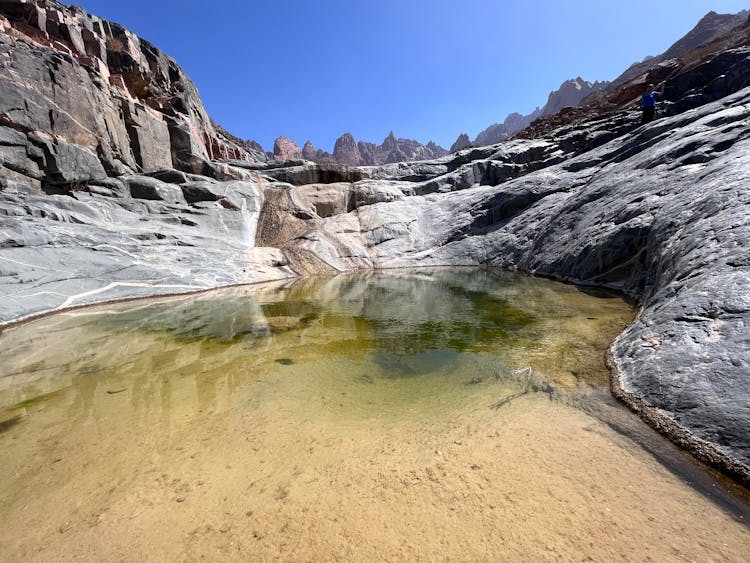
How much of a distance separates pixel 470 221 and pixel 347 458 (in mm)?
26546

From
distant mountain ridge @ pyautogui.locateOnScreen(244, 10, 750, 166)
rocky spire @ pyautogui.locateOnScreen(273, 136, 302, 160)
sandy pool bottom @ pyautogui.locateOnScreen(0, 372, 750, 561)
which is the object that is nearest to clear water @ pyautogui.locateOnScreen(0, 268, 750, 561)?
sandy pool bottom @ pyautogui.locateOnScreen(0, 372, 750, 561)

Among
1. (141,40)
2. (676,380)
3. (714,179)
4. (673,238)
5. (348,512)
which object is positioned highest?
(141,40)

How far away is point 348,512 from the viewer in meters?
3.11

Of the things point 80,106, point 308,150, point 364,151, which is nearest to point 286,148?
point 308,150

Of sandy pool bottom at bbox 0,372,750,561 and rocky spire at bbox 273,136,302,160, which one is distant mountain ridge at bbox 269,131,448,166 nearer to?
rocky spire at bbox 273,136,302,160

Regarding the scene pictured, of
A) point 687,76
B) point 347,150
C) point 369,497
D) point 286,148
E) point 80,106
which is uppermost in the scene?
point 347,150

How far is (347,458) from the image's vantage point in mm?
3885

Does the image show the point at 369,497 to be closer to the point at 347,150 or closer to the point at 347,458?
the point at 347,458

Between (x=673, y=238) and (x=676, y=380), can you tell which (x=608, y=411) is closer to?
(x=676, y=380)

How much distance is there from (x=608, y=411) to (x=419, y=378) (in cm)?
278

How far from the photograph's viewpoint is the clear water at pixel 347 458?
2795mm

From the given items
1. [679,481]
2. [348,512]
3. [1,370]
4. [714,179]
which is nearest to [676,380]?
[679,481]

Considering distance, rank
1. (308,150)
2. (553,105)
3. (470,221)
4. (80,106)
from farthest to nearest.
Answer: (308,150) → (553,105) → (470,221) → (80,106)

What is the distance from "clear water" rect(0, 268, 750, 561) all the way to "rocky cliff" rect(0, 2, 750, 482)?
105 cm
